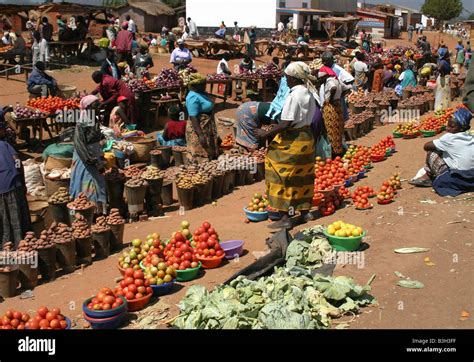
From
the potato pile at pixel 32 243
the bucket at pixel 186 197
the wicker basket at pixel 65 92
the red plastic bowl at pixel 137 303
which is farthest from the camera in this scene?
the wicker basket at pixel 65 92

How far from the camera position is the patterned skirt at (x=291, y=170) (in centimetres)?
662

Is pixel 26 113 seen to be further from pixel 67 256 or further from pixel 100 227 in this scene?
pixel 67 256

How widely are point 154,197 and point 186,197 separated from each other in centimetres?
48

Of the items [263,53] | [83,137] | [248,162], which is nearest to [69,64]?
[263,53]

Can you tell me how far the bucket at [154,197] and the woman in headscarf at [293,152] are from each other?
2380mm

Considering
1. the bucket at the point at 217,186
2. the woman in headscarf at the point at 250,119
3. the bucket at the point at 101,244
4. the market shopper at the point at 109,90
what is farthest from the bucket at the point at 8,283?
the market shopper at the point at 109,90

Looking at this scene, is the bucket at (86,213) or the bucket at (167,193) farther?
the bucket at (167,193)

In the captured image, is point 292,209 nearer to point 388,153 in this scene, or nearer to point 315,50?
point 388,153

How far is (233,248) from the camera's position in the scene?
638cm

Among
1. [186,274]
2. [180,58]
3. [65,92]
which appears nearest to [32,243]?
[186,274]

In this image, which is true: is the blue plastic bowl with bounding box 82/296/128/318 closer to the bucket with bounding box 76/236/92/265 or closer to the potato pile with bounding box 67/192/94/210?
the bucket with bounding box 76/236/92/265

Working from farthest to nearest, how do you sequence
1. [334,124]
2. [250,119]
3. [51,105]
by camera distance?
1. [51,105]
2. [250,119]
3. [334,124]

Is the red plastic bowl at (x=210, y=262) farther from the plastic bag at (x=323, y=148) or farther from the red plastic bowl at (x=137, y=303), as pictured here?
the plastic bag at (x=323, y=148)

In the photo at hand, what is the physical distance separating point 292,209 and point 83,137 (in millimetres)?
2857
